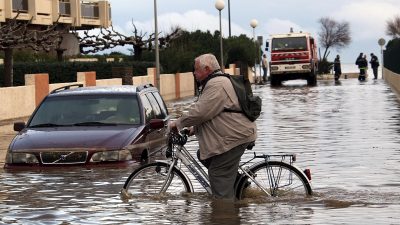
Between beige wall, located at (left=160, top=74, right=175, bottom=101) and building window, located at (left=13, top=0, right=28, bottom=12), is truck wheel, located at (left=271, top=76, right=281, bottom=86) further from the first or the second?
building window, located at (left=13, top=0, right=28, bottom=12)

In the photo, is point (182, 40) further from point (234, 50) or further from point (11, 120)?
point (11, 120)

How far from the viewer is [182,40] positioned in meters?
75.6

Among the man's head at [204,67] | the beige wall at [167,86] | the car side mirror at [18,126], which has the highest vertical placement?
the man's head at [204,67]

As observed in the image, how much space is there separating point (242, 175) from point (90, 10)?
6764 cm

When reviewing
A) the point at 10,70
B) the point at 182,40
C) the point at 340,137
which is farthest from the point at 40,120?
the point at 182,40

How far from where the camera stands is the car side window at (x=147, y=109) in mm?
16728

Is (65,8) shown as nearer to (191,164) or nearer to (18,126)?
(18,126)

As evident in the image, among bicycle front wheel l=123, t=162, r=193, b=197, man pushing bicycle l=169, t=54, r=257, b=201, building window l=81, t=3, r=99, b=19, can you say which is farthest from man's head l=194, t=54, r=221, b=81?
building window l=81, t=3, r=99, b=19

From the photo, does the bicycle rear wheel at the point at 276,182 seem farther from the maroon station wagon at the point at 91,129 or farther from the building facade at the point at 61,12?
the building facade at the point at 61,12

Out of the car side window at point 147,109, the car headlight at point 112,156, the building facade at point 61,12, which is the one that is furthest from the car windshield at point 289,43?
the car headlight at point 112,156

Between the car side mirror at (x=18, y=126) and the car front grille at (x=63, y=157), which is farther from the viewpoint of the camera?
the car side mirror at (x=18, y=126)

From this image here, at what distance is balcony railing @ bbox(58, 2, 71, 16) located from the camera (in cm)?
7284

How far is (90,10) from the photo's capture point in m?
78.0

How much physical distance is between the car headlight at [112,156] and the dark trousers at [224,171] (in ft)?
13.6
